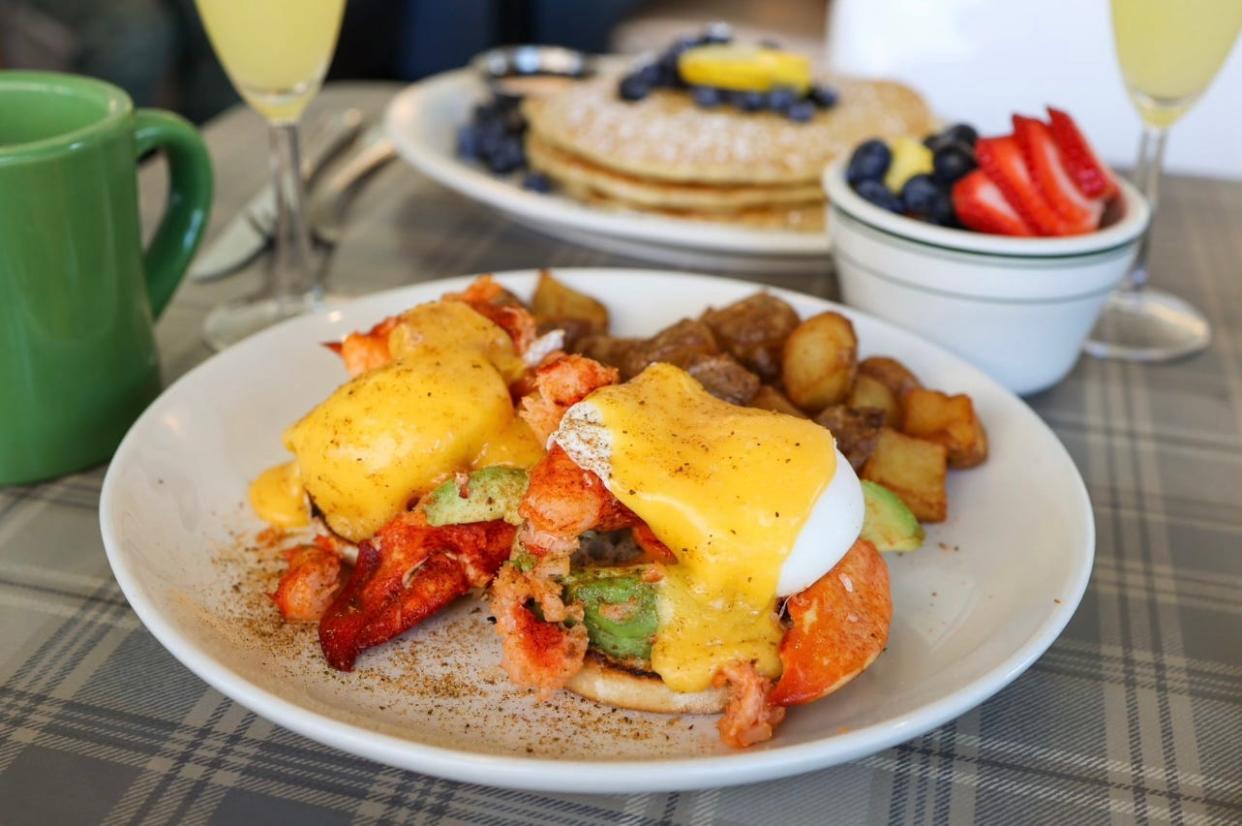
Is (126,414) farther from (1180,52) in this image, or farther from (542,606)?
(1180,52)

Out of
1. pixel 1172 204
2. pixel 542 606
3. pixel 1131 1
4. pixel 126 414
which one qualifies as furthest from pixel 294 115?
pixel 1172 204

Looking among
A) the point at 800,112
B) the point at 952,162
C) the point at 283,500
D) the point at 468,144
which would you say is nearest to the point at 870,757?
the point at 283,500

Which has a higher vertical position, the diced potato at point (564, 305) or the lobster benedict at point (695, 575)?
the lobster benedict at point (695, 575)

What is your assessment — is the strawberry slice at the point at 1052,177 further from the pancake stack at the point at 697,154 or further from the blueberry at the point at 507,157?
the blueberry at the point at 507,157

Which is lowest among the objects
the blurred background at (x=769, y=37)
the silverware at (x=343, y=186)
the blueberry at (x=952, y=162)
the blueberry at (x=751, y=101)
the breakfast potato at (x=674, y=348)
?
the blurred background at (x=769, y=37)

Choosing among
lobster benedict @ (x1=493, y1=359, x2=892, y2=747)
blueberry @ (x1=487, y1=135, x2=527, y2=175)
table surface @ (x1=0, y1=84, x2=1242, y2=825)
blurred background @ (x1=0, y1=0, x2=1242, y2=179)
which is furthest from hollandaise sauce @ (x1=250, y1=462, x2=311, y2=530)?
blurred background @ (x1=0, y1=0, x2=1242, y2=179)

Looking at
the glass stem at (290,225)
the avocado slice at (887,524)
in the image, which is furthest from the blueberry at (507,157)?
the avocado slice at (887,524)

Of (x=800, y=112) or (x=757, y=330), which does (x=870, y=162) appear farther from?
(x=800, y=112)
